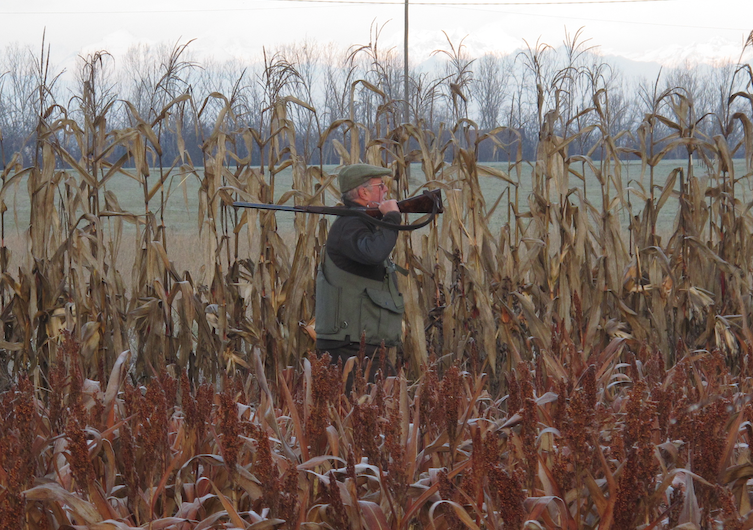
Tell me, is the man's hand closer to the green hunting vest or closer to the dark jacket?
the dark jacket

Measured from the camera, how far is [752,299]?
14.8ft

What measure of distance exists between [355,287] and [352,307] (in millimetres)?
104

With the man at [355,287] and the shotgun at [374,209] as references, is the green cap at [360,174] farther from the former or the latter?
the shotgun at [374,209]

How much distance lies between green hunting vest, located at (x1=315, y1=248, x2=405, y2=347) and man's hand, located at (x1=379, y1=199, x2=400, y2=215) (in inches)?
13.5

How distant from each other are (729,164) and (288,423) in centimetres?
314

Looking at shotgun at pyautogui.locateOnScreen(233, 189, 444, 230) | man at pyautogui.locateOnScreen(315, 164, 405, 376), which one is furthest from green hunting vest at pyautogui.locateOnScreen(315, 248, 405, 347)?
shotgun at pyautogui.locateOnScreen(233, 189, 444, 230)

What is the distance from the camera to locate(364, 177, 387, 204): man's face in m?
4.11

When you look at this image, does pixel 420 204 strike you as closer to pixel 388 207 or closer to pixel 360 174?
pixel 388 207

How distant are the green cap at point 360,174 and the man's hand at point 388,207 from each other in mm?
172

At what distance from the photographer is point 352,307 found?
13.3ft

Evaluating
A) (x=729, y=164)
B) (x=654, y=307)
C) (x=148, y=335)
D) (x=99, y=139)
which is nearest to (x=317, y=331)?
(x=148, y=335)

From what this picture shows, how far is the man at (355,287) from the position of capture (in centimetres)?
405

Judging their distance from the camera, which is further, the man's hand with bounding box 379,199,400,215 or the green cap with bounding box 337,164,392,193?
the green cap with bounding box 337,164,392,193

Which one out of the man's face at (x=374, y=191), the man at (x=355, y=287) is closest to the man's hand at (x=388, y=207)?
the man at (x=355, y=287)
